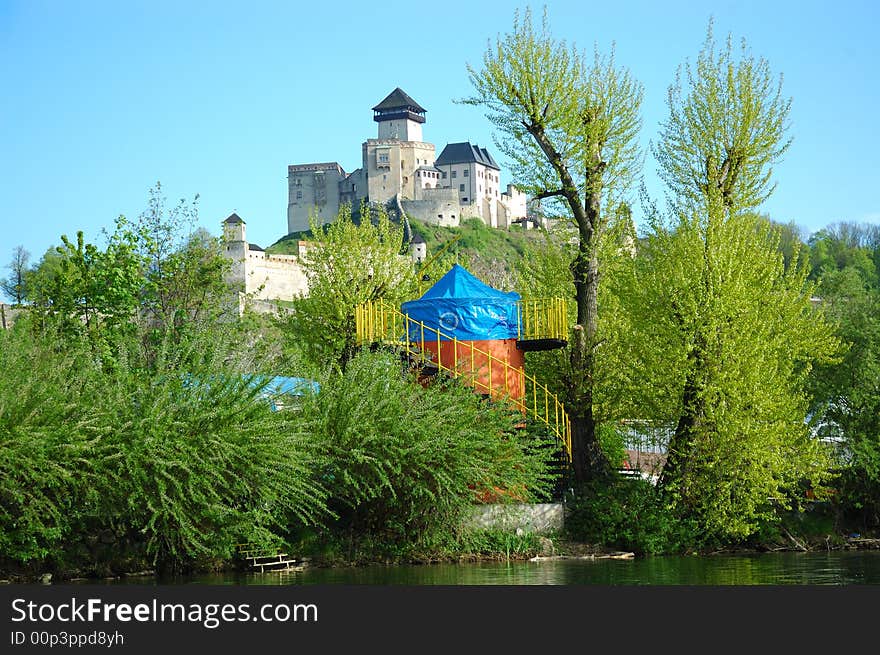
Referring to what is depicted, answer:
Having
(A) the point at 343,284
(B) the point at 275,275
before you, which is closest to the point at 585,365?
(A) the point at 343,284

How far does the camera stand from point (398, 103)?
15100 cm

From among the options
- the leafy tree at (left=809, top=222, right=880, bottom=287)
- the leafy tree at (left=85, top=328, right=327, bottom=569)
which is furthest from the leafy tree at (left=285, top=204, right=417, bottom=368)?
the leafy tree at (left=809, top=222, right=880, bottom=287)

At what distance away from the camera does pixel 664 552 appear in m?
24.4

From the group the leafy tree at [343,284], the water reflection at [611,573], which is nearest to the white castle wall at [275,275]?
the leafy tree at [343,284]

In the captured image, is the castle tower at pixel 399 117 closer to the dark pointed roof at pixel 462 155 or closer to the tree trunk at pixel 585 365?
the dark pointed roof at pixel 462 155

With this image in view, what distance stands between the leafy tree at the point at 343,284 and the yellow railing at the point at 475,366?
8472 mm

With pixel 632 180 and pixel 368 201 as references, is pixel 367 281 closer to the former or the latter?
pixel 632 180

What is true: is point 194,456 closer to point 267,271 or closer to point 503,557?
point 503,557

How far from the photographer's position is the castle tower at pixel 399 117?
15050 cm

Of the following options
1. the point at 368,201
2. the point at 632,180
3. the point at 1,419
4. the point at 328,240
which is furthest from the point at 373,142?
the point at 1,419

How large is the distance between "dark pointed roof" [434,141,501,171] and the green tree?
123m

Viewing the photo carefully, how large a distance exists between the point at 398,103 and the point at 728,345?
130 metres

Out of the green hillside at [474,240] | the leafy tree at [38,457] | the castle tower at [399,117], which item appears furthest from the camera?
the castle tower at [399,117]

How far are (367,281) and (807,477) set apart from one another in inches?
608
